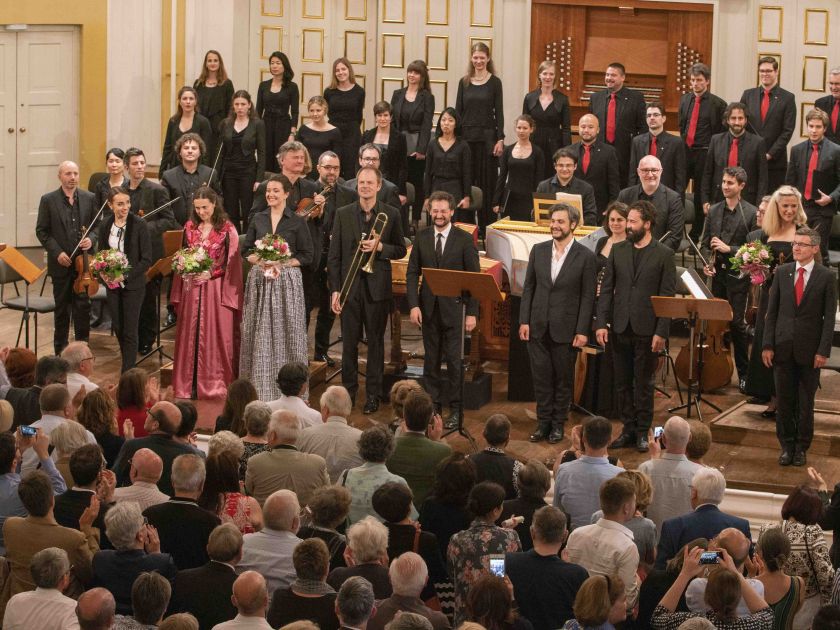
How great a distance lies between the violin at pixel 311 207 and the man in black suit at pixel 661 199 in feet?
7.16

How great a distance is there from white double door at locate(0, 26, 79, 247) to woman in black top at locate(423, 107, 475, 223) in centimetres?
452

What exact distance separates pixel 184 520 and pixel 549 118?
7.53 metres

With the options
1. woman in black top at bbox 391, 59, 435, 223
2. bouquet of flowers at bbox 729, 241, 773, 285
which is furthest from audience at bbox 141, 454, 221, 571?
woman in black top at bbox 391, 59, 435, 223

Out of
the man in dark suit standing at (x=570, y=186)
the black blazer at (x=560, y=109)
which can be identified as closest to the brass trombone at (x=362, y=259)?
the man in dark suit standing at (x=570, y=186)

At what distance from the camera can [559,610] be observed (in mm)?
5562

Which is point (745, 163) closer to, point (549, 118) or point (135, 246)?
point (549, 118)

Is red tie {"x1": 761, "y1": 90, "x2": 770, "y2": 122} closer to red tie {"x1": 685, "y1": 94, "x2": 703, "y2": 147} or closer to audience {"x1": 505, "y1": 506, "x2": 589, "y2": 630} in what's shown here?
red tie {"x1": 685, "y1": 94, "x2": 703, "y2": 147}

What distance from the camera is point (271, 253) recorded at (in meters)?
9.66

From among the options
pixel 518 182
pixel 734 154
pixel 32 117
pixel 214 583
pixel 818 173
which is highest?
pixel 32 117

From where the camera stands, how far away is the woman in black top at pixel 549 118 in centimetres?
1287

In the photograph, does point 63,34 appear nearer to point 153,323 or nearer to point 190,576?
point 153,323

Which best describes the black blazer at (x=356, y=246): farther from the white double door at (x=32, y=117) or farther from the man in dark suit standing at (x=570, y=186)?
the white double door at (x=32, y=117)

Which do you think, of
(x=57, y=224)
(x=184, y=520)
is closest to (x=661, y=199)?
(x=57, y=224)

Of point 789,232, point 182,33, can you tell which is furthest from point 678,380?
point 182,33
